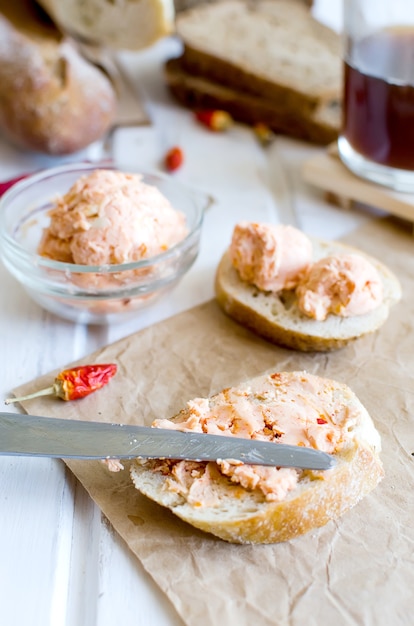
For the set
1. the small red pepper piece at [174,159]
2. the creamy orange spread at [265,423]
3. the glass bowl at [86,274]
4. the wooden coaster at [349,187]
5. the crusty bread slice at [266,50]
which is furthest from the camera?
the crusty bread slice at [266,50]

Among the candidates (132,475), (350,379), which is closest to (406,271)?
(350,379)

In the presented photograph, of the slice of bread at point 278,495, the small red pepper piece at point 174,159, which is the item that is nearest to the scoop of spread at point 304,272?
the slice of bread at point 278,495

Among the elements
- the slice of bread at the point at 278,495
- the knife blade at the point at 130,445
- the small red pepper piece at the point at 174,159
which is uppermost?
the knife blade at the point at 130,445

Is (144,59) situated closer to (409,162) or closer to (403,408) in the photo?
(409,162)

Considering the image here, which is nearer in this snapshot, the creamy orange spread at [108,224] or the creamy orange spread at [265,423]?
the creamy orange spread at [265,423]

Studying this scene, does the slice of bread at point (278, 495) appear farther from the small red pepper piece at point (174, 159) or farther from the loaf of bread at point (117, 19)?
the loaf of bread at point (117, 19)

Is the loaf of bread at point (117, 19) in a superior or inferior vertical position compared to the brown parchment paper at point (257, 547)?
superior

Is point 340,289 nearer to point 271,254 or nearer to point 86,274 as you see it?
point 271,254
